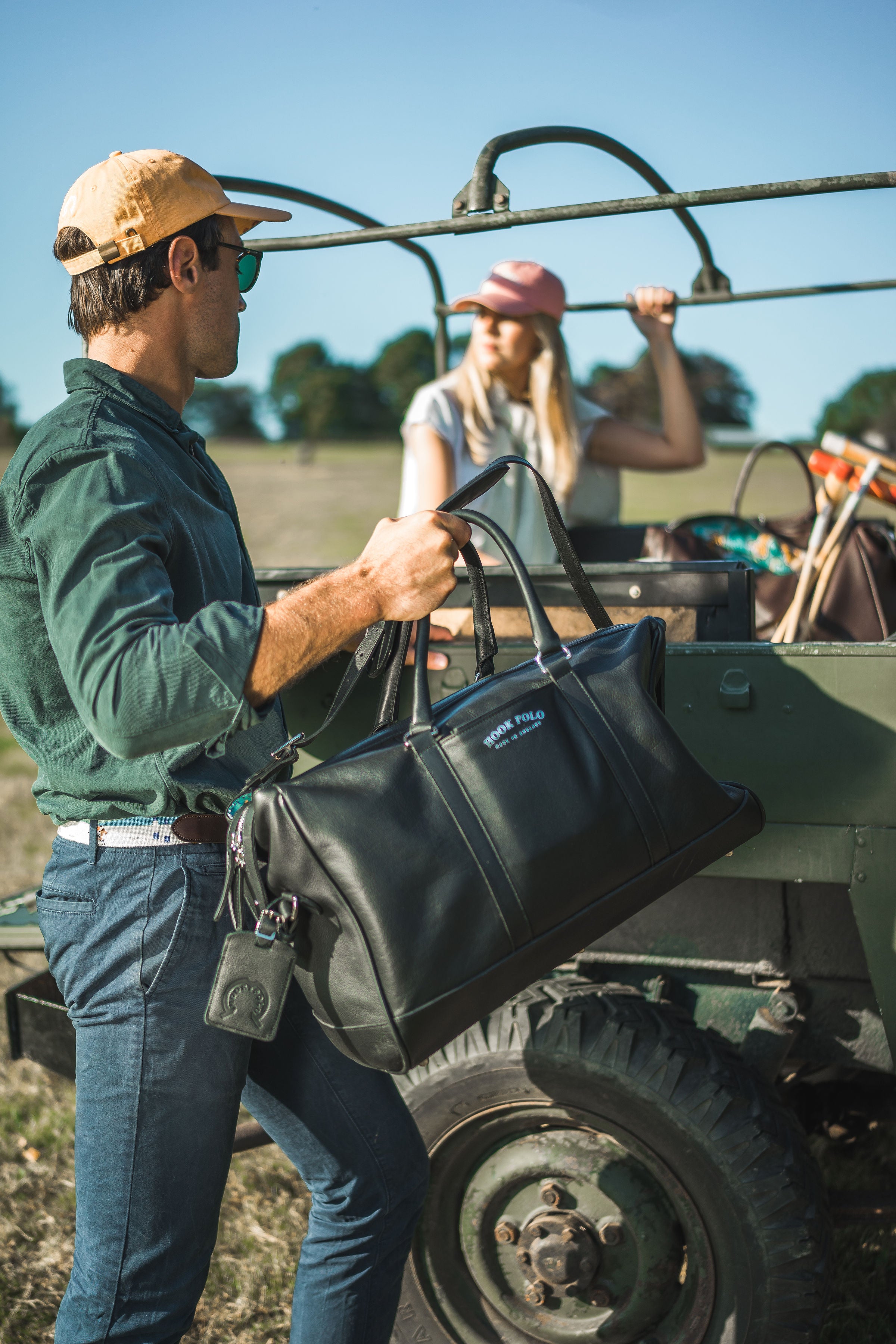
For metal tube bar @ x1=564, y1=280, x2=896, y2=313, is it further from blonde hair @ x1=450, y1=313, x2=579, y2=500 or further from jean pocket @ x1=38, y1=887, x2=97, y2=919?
jean pocket @ x1=38, y1=887, x2=97, y2=919

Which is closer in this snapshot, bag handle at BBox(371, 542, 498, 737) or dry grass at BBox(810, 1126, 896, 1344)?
bag handle at BBox(371, 542, 498, 737)

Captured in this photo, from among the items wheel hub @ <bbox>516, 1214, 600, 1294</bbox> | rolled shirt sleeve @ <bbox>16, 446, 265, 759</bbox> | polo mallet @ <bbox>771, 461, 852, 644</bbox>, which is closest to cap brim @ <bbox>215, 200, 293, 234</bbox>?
rolled shirt sleeve @ <bbox>16, 446, 265, 759</bbox>

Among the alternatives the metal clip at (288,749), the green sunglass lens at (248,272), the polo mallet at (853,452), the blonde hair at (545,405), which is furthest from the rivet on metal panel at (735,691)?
the blonde hair at (545,405)

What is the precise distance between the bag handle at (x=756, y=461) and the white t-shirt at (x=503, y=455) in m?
0.55

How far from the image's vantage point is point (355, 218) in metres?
3.08

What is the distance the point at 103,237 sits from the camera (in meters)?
1.55

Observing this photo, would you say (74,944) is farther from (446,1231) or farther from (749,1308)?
(749,1308)

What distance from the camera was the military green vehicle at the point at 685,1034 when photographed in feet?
6.17

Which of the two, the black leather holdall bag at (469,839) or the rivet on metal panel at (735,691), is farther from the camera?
the rivet on metal panel at (735,691)

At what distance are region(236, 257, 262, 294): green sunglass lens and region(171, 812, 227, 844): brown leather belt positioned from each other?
0.85 metres

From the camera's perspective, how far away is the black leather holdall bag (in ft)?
4.55

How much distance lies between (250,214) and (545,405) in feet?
5.78

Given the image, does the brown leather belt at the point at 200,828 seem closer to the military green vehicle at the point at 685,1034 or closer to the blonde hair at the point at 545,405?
the military green vehicle at the point at 685,1034

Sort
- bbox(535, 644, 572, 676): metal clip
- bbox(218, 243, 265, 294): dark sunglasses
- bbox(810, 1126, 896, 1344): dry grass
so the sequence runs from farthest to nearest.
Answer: bbox(810, 1126, 896, 1344): dry grass → bbox(218, 243, 265, 294): dark sunglasses → bbox(535, 644, 572, 676): metal clip
